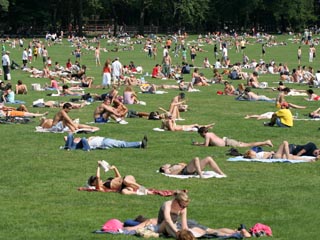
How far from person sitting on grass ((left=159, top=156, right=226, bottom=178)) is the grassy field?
0.35 meters

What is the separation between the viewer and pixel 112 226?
532 inches

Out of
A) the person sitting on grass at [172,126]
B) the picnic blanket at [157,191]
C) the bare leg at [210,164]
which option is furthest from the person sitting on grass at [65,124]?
the picnic blanket at [157,191]

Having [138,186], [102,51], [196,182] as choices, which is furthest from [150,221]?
[102,51]

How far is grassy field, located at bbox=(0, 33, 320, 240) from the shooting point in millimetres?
14141

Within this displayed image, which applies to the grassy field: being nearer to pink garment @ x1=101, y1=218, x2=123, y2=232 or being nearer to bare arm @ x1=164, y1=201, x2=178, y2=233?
pink garment @ x1=101, y1=218, x2=123, y2=232

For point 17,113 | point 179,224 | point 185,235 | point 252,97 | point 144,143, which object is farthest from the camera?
point 252,97

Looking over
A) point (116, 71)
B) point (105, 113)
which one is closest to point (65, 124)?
point (105, 113)

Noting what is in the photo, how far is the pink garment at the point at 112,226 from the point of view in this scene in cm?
1344

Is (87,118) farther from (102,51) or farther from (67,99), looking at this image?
(102,51)

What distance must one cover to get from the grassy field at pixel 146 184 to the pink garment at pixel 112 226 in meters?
0.30

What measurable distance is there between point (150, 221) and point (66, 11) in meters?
104

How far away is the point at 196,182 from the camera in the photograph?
706 inches

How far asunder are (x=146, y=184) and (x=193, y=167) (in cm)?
143

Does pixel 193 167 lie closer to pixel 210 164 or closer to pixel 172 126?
pixel 210 164
